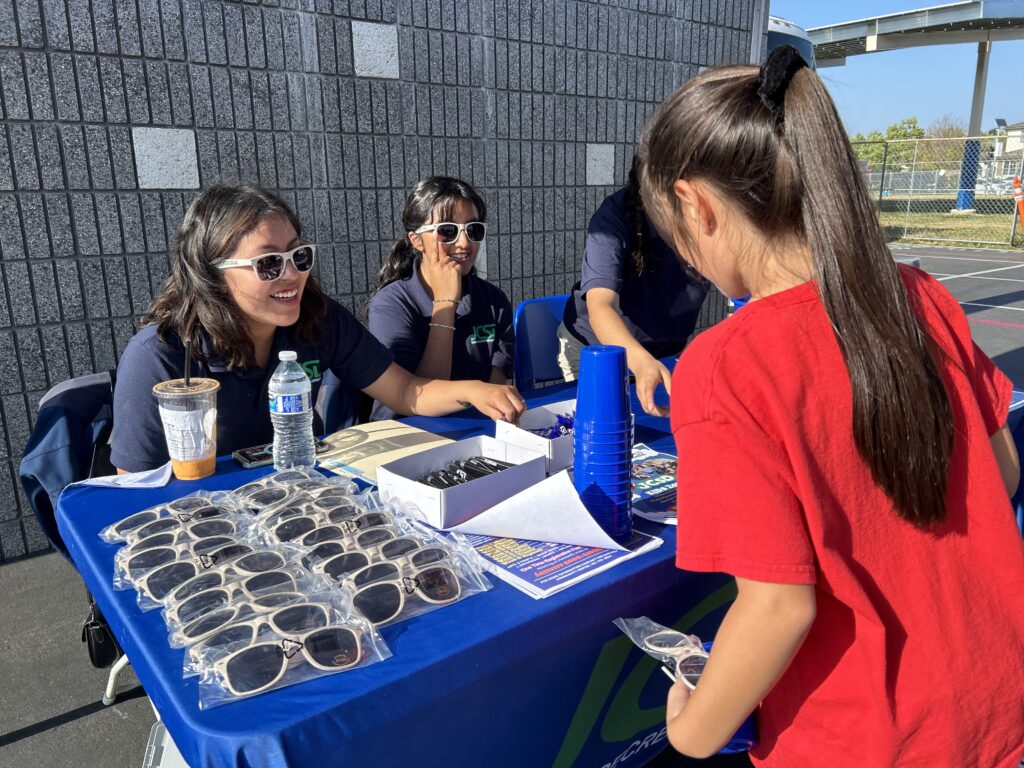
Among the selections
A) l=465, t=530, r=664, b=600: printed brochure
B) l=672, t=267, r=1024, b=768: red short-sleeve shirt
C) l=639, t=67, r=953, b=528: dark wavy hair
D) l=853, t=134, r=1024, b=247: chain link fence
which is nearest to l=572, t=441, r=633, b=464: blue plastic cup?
l=465, t=530, r=664, b=600: printed brochure

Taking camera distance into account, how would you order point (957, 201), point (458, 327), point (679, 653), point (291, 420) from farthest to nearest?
point (957, 201), point (458, 327), point (291, 420), point (679, 653)

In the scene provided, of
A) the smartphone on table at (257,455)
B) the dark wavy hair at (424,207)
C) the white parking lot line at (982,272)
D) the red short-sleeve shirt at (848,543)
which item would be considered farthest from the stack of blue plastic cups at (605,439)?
the white parking lot line at (982,272)

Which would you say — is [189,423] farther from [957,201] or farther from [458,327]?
[957,201]

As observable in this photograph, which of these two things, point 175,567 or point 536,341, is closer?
point 175,567

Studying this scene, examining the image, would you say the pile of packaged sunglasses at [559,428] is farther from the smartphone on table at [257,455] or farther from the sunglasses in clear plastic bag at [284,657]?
the sunglasses in clear plastic bag at [284,657]

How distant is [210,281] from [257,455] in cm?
47

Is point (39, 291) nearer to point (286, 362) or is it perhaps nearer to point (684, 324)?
point (286, 362)

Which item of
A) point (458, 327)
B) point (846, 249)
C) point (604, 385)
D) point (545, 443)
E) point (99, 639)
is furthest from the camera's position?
point (458, 327)

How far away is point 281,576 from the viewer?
1070mm

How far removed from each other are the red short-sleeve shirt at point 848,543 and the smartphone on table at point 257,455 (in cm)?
113

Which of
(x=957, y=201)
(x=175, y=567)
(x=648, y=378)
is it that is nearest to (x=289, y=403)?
(x=175, y=567)

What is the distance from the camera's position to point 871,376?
0.76 meters

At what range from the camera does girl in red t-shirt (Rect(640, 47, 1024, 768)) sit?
77 cm

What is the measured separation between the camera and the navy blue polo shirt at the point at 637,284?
2.47 m
